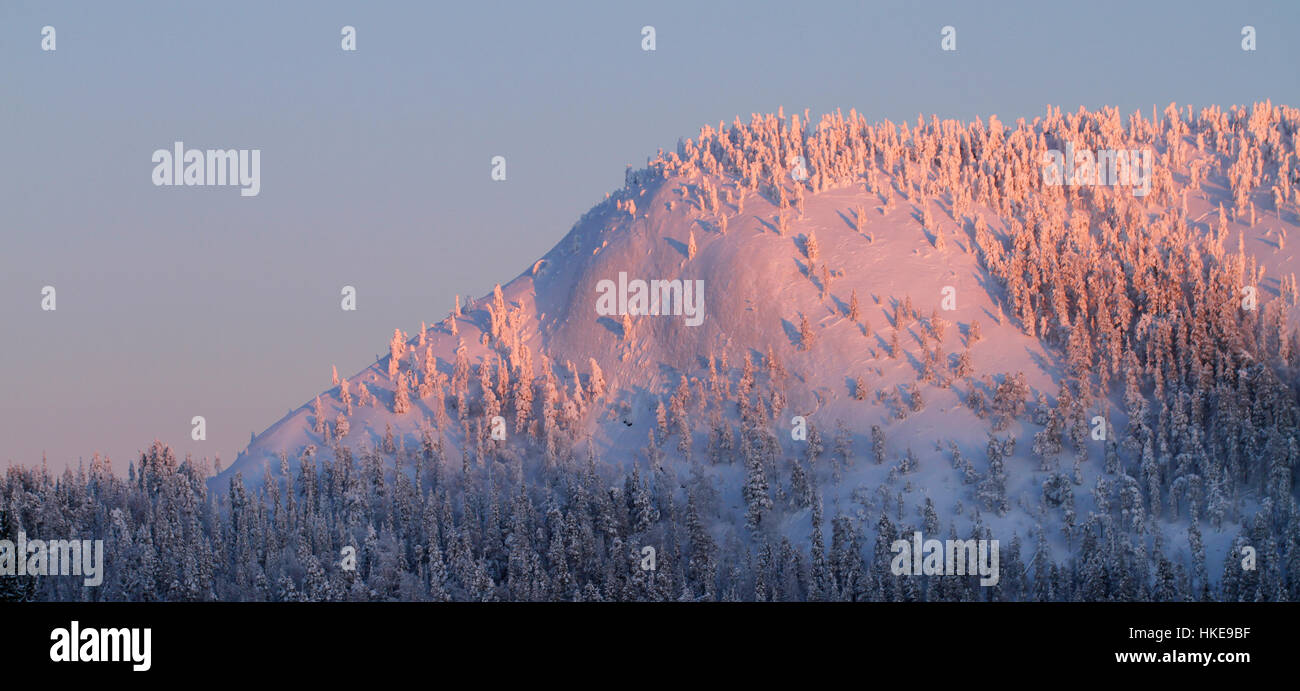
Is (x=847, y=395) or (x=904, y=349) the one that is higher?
(x=904, y=349)

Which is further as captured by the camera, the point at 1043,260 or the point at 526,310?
the point at 526,310

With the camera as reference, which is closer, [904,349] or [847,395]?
[847,395]

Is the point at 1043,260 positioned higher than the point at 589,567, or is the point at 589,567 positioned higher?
the point at 1043,260

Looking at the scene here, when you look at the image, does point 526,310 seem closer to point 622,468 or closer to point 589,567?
point 622,468

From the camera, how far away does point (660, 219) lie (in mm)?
179000

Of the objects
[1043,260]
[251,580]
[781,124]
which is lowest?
[251,580]

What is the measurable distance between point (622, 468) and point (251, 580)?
1280 inches

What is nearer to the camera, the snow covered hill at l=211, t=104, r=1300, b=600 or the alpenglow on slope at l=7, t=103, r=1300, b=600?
the alpenglow on slope at l=7, t=103, r=1300, b=600

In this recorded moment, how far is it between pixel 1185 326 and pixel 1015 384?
1532cm

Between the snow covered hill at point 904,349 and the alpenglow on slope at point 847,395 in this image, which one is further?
the snow covered hill at point 904,349
